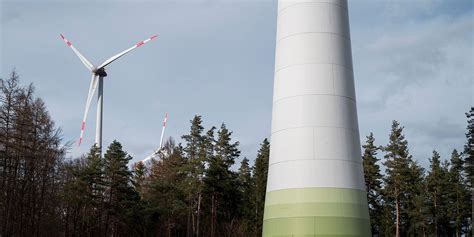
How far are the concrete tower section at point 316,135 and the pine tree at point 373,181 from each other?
150 ft

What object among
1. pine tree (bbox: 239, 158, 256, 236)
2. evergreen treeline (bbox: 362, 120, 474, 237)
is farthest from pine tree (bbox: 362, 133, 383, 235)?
pine tree (bbox: 239, 158, 256, 236)

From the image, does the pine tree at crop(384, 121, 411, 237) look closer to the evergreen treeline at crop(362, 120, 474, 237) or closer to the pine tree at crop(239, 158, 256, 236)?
the evergreen treeline at crop(362, 120, 474, 237)

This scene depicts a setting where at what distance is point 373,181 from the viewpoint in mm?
65500

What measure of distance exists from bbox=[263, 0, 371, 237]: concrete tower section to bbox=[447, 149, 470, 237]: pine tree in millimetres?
51009

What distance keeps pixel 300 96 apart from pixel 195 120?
44631mm

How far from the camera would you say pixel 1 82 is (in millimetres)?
34438

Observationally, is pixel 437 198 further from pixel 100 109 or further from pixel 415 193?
pixel 100 109

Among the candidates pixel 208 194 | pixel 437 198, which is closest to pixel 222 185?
pixel 208 194

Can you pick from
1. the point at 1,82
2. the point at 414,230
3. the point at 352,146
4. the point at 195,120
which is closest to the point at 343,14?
the point at 352,146

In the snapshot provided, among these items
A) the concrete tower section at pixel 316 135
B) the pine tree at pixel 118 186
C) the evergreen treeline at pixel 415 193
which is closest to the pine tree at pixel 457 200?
the evergreen treeline at pixel 415 193

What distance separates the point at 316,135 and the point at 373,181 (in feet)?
157

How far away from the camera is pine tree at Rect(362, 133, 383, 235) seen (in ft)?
214

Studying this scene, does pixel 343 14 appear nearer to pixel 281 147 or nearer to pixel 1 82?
pixel 281 147

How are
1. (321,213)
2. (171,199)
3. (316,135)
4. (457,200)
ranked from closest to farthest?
A: (321,213) < (316,135) < (171,199) < (457,200)
